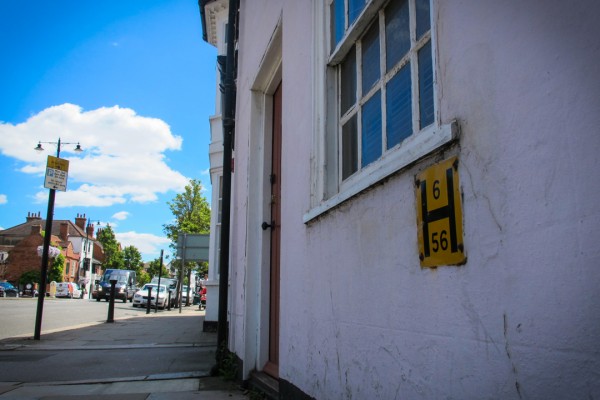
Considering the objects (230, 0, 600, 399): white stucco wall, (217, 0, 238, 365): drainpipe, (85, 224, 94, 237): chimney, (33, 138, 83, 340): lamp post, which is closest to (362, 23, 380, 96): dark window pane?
(230, 0, 600, 399): white stucco wall

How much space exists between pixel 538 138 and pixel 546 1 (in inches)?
13.3

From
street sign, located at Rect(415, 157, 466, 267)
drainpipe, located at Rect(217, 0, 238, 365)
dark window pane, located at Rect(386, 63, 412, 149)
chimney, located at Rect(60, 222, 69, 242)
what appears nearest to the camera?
street sign, located at Rect(415, 157, 466, 267)

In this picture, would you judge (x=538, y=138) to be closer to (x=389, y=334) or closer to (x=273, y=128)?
(x=389, y=334)

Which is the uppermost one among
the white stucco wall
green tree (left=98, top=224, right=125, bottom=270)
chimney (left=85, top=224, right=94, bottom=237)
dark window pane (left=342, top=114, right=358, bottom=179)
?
chimney (left=85, top=224, right=94, bottom=237)

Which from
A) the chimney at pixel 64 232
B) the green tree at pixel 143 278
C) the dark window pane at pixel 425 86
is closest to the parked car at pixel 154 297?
the dark window pane at pixel 425 86

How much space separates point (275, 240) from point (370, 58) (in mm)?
2301

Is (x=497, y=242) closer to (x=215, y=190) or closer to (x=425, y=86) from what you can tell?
(x=425, y=86)

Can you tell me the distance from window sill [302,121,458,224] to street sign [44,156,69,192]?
7.86 meters

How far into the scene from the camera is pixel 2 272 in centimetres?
6028

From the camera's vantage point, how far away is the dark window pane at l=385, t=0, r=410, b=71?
202 centimetres

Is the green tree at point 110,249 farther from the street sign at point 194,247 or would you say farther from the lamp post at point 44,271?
the lamp post at point 44,271

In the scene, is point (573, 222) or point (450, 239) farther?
point (450, 239)

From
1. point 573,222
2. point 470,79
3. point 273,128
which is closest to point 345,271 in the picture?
point 470,79

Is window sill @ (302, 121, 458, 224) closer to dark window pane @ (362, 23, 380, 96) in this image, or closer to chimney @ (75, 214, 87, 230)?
dark window pane @ (362, 23, 380, 96)
